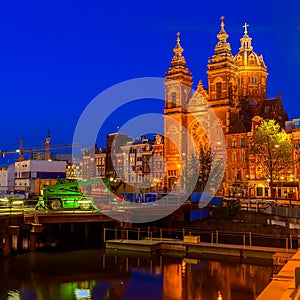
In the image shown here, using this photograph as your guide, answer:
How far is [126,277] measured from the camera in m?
33.3

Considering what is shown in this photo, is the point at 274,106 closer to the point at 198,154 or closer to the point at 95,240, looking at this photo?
the point at 198,154

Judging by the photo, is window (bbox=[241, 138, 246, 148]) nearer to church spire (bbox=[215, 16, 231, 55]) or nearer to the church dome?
church spire (bbox=[215, 16, 231, 55])

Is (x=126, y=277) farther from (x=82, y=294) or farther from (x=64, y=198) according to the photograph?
(x=64, y=198)

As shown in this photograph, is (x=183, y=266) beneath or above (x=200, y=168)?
beneath

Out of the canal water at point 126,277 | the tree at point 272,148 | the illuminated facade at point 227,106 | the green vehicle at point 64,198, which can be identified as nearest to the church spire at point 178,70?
the illuminated facade at point 227,106

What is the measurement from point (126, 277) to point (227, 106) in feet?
228

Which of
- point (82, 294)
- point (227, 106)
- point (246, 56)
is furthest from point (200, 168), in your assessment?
point (82, 294)

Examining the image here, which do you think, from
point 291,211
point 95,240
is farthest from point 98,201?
point 291,211

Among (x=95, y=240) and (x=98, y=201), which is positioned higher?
(x=98, y=201)

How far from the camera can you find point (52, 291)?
29.6 m

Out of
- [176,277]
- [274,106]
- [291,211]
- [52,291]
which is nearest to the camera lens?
[52,291]

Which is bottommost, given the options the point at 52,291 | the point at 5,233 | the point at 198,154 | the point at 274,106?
the point at 52,291

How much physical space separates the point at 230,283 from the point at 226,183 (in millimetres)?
62847

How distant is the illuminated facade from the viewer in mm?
91750
